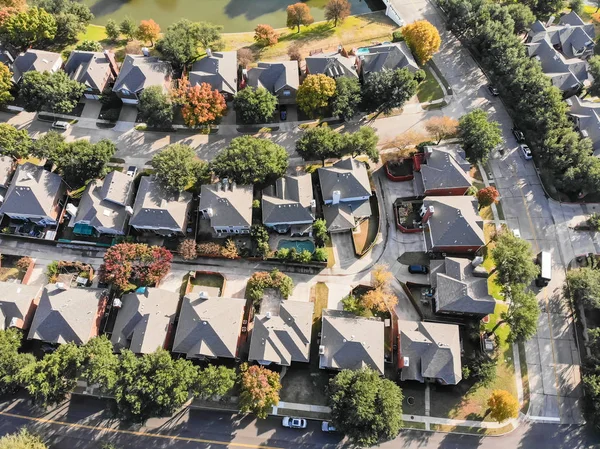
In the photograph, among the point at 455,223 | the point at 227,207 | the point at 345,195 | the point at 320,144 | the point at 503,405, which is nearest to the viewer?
the point at 503,405

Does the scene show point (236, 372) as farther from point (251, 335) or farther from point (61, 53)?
point (61, 53)

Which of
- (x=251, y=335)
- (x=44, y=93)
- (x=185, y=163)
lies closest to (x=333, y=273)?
(x=251, y=335)

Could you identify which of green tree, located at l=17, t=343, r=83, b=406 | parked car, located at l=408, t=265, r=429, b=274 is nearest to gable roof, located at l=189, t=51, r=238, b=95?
parked car, located at l=408, t=265, r=429, b=274

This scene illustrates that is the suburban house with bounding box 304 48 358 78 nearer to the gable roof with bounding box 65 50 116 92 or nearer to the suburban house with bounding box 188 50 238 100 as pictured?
the suburban house with bounding box 188 50 238 100

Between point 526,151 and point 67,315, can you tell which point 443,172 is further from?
point 67,315

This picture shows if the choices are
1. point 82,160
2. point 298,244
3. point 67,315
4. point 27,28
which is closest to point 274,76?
point 298,244
